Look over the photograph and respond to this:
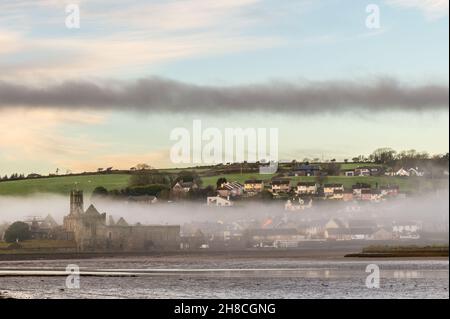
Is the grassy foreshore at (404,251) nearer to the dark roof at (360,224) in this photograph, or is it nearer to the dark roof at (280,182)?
the dark roof at (360,224)

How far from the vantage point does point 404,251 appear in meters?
125

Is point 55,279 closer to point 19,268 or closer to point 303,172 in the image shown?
point 19,268

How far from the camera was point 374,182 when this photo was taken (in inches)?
4670

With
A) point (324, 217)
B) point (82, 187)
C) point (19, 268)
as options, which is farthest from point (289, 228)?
point (19, 268)

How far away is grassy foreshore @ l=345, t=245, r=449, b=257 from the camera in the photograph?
123m

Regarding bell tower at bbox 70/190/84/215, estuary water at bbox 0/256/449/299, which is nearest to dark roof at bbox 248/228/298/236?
bell tower at bbox 70/190/84/215

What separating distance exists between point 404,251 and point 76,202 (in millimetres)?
43298

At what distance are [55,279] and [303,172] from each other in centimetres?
4913

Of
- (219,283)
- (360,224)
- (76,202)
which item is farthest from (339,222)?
(219,283)

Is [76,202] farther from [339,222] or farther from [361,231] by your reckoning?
[361,231]

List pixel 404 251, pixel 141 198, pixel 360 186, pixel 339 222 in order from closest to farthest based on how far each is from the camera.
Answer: pixel 141 198
pixel 360 186
pixel 404 251
pixel 339 222

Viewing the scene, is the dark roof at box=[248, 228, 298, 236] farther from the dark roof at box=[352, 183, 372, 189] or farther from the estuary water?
the estuary water

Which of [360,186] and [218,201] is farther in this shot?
[360,186]
